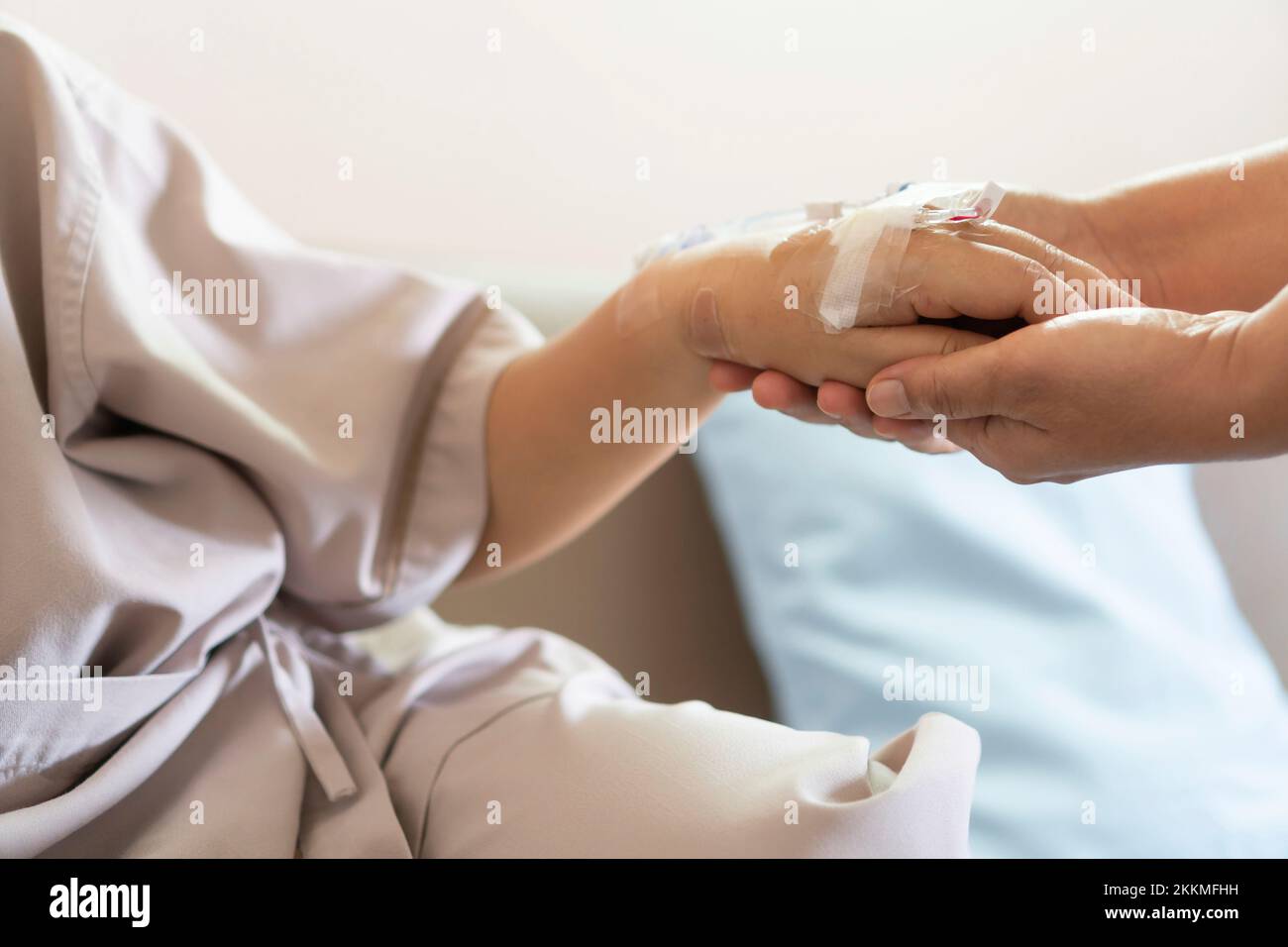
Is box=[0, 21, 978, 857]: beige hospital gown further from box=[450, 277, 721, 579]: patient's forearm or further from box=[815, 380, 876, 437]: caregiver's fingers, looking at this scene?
box=[815, 380, 876, 437]: caregiver's fingers

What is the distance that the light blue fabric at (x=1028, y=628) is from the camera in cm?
73

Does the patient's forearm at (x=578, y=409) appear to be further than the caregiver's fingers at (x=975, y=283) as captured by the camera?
Yes

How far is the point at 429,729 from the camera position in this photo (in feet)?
1.96

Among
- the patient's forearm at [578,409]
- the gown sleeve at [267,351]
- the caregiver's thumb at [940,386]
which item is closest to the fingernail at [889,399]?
the caregiver's thumb at [940,386]

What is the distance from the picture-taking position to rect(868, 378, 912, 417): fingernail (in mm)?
531

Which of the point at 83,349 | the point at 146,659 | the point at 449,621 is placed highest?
the point at 83,349

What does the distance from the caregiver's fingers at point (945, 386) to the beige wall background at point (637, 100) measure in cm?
68

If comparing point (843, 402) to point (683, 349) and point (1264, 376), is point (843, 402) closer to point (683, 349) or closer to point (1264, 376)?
point (683, 349)

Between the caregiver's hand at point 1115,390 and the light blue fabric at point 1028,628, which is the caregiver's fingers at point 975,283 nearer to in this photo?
the caregiver's hand at point 1115,390

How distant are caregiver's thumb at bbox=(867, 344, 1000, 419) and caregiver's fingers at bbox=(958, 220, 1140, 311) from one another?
51 mm
